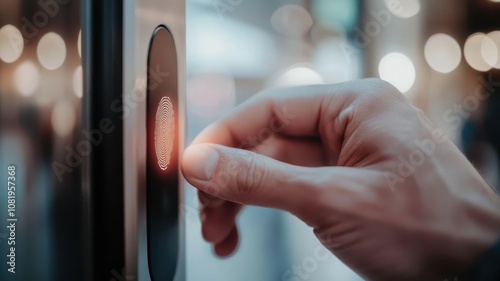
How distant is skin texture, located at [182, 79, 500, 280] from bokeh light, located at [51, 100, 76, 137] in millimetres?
210

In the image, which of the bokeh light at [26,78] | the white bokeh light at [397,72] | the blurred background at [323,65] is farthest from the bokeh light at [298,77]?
the bokeh light at [26,78]

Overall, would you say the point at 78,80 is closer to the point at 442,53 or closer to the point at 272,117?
the point at 272,117

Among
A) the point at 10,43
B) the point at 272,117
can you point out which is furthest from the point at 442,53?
the point at 10,43

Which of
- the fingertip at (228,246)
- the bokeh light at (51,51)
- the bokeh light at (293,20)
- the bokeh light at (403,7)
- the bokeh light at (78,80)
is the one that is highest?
the bokeh light at (403,7)

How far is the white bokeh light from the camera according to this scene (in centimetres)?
79

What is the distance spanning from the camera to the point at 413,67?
2.62 ft

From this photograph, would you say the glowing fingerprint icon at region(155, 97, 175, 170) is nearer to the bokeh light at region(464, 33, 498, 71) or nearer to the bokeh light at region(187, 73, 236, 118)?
the bokeh light at region(187, 73, 236, 118)

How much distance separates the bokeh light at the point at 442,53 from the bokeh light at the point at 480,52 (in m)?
0.02

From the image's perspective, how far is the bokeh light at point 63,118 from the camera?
627 mm

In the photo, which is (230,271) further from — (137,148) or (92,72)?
(92,72)

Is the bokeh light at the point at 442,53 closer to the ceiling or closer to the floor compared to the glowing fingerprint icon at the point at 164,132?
A: closer to the ceiling

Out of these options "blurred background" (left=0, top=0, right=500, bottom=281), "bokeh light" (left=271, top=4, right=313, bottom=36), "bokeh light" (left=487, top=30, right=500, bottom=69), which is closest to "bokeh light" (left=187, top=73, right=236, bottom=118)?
"blurred background" (left=0, top=0, right=500, bottom=281)

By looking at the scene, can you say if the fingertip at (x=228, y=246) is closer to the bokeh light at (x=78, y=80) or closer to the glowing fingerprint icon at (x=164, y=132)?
the glowing fingerprint icon at (x=164, y=132)

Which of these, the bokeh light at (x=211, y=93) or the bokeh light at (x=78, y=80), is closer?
the bokeh light at (x=78, y=80)
